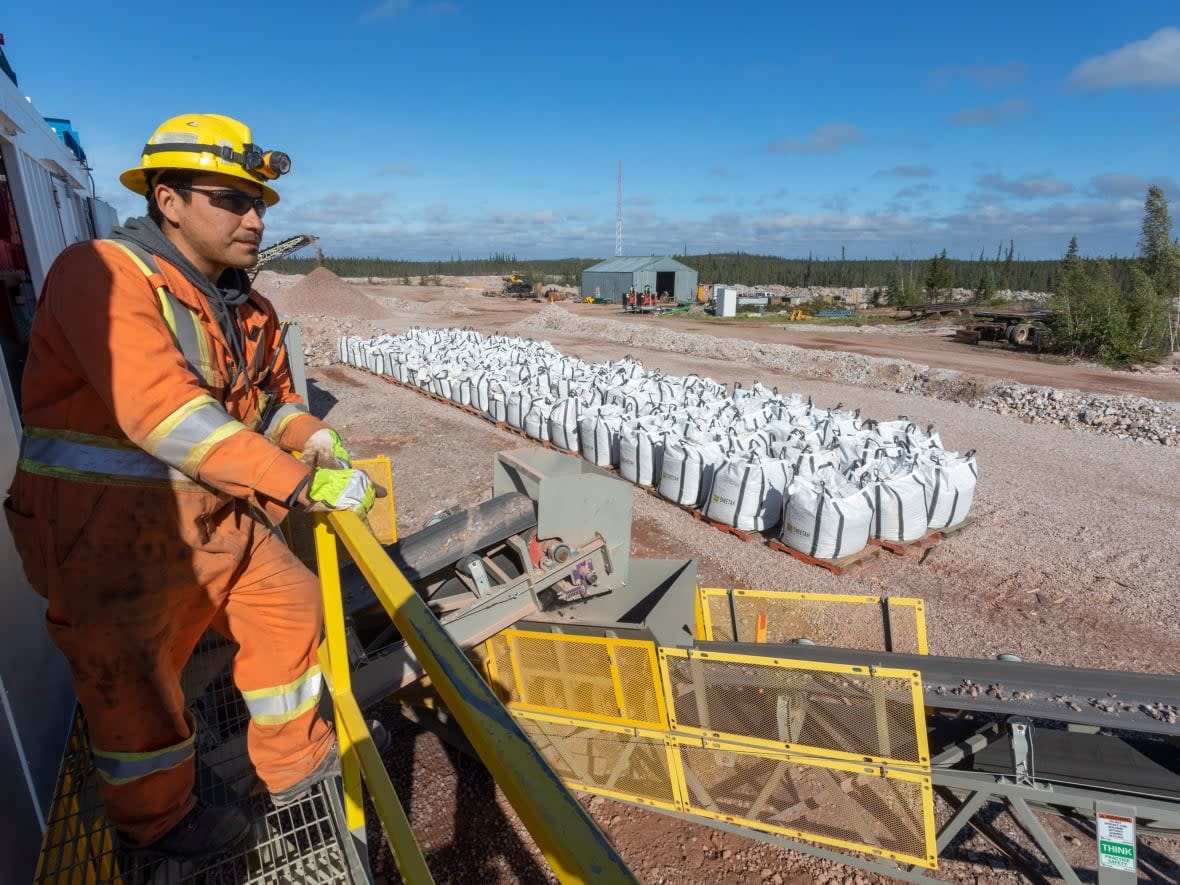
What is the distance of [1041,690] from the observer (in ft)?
8.56

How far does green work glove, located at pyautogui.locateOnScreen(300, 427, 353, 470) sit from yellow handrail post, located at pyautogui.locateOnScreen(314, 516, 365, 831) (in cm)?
21

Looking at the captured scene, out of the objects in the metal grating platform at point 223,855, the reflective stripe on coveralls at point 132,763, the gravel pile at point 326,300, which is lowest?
the metal grating platform at point 223,855

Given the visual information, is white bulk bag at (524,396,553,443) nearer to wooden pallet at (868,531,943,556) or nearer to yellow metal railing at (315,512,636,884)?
wooden pallet at (868,531,943,556)

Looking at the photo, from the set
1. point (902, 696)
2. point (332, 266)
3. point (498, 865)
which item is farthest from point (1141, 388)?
point (332, 266)

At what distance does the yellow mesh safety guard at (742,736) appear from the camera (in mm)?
2410

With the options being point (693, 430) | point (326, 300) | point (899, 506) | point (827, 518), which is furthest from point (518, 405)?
point (326, 300)

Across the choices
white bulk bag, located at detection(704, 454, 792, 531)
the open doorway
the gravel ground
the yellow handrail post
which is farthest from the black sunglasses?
the open doorway

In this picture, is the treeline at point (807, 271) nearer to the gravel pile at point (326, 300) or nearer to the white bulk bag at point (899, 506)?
the gravel pile at point (326, 300)

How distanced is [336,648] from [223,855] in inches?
23.1

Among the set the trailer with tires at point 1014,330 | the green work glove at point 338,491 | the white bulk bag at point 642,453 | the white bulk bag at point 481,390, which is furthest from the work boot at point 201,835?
the trailer with tires at point 1014,330

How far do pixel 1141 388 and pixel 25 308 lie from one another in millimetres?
17098

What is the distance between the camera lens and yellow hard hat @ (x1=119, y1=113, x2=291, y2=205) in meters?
1.52

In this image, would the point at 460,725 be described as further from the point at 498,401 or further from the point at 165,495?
the point at 498,401

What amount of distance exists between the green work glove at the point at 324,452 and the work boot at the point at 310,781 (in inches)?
31.6
